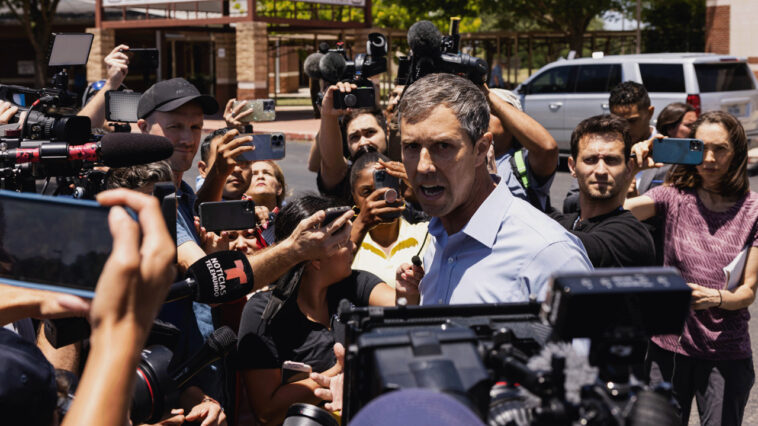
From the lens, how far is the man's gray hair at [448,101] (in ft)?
8.04

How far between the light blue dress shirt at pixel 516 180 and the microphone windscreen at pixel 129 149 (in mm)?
2034

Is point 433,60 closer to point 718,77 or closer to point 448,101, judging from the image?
point 448,101

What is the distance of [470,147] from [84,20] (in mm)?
33781

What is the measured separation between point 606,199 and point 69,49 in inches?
121

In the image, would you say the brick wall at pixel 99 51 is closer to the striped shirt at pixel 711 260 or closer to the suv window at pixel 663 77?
the suv window at pixel 663 77

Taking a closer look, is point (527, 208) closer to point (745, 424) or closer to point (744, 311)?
point (744, 311)

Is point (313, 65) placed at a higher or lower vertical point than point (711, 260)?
higher

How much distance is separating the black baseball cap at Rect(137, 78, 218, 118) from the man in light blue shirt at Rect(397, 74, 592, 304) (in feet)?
5.00

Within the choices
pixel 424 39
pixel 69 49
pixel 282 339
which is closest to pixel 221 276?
pixel 282 339

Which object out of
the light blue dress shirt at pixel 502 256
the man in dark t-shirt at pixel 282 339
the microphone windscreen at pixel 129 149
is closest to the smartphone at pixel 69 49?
the man in dark t-shirt at pixel 282 339

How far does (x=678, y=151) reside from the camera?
3492 millimetres

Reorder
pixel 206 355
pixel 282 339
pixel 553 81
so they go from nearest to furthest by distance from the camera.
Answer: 1. pixel 206 355
2. pixel 282 339
3. pixel 553 81

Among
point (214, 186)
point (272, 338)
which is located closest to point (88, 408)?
point (272, 338)

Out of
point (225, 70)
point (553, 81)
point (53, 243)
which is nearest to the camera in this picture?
point (53, 243)
